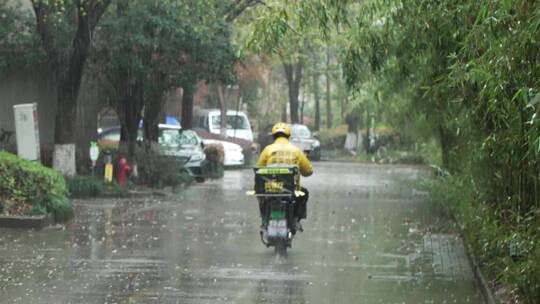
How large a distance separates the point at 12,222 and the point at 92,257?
3.14m

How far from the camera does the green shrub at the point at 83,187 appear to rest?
21.4m

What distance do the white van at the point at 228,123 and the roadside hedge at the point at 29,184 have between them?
24370 mm

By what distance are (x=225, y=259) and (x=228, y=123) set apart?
29.5 m

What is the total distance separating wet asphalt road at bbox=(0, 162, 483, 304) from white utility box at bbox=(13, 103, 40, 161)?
1.53 metres

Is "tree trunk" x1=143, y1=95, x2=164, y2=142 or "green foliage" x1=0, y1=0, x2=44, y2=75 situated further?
"tree trunk" x1=143, y1=95, x2=164, y2=142

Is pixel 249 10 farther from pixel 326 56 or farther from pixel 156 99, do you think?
pixel 326 56

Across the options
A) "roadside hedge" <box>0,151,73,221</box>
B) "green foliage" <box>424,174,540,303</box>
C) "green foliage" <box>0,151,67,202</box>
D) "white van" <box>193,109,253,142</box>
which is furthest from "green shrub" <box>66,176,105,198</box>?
"white van" <box>193,109,253,142</box>

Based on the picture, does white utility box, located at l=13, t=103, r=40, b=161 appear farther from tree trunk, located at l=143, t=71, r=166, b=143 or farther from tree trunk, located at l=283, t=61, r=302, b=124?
tree trunk, located at l=283, t=61, r=302, b=124

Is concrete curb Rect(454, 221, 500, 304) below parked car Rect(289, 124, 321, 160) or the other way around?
below

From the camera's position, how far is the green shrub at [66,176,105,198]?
2139 cm

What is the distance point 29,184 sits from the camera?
15.7 meters

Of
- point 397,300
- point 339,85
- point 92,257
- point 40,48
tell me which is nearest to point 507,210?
point 397,300

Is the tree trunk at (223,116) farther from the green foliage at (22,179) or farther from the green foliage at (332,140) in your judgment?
the green foliage at (22,179)

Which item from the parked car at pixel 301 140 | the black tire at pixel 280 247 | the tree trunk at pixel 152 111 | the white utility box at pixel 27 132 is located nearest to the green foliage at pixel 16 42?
the tree trunk at pixel 152 111
